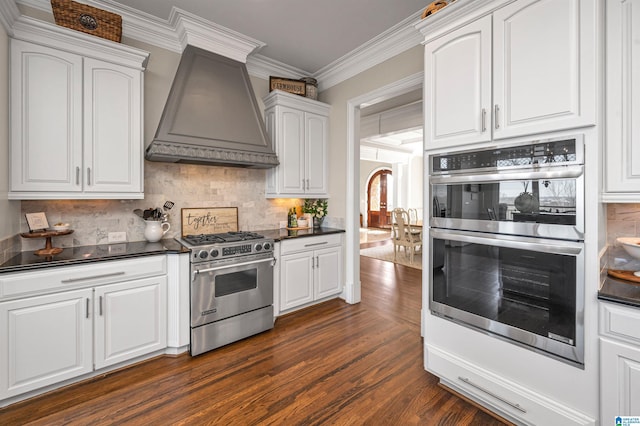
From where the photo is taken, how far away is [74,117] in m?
2.29

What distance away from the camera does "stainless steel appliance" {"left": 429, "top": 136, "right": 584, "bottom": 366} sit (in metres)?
1.50

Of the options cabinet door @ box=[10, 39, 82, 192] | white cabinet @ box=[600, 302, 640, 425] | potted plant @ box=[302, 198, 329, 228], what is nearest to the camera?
white cabinet @ box=[600, 302, 640, 425]

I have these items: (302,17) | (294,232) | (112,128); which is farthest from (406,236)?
(112,128)

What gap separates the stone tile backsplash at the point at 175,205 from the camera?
100 inches

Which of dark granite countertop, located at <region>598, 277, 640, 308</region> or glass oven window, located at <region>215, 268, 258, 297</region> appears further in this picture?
glass oven window, located at <region>215, 268, 258, 297</region>

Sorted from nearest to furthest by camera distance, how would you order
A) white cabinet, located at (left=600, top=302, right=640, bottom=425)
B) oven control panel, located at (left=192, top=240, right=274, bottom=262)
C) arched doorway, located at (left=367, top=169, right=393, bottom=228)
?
white cabinet, located at (left=600, top=302, right=640, bottom=425) < oven control panel, located at (left=192, top=240, right=274, bottom=262) < arched doorway, located at (left=367, top=169, right=393, bottom=228)

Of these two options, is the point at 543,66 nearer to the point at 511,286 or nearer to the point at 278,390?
the point at 511,286

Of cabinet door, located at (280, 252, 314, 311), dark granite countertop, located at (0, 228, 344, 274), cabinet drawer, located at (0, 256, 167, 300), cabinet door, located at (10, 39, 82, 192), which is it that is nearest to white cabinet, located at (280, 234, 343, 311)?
cabinet door, located at (280, 252, 314, 311)

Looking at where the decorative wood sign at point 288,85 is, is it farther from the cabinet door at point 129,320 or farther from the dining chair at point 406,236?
the dining chair at point 406,236

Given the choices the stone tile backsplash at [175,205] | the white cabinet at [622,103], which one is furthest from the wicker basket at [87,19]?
the white cabinet at [622,103]

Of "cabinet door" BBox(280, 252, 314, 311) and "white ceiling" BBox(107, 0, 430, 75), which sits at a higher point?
"white ceiling" BBox(107, 0, 430, 75)

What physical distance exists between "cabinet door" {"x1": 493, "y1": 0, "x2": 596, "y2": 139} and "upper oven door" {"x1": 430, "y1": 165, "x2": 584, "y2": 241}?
0.87 ft

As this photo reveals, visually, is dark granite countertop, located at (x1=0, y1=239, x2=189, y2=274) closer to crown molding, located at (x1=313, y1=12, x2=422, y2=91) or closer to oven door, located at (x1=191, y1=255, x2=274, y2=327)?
oven door, located at (x1=191, y1=255, x2=274, y2=327)

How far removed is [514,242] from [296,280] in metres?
2.30
